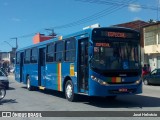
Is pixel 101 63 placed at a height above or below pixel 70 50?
below

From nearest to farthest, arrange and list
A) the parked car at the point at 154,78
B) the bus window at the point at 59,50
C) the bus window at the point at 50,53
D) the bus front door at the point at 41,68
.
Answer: the bus window at the point at 59,50 < the bus window at the point at 50,53 < the bus front door at the point at 41,68 < the parked car at the point at 154,78

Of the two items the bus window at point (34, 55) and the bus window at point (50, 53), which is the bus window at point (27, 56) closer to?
the bus window at point (34, 55)

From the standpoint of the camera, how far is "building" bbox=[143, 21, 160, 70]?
3894 centimetres

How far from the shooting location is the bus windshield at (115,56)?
1329 cm

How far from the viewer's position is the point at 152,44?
40031 mm

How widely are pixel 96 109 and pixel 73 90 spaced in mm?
2298

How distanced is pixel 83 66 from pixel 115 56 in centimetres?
145

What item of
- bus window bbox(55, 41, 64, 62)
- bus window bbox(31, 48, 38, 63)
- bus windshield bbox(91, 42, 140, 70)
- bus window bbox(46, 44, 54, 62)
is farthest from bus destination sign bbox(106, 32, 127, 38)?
bus window bbox(31, 48, 38, 63)

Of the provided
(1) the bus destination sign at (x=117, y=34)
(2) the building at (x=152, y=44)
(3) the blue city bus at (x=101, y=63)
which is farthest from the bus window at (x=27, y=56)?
(2) the building at (x=152, y=44)

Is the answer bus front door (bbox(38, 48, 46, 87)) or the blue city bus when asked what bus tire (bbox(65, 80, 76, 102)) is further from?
bus front door (bbox(38, 48, 46, 87))

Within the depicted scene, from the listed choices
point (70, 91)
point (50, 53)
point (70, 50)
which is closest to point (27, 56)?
point (50, 53)

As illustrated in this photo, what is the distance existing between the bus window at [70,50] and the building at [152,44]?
79.3 feet

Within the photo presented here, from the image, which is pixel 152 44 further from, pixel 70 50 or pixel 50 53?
pixel 70 50

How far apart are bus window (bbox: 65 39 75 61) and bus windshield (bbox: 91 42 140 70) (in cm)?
197
